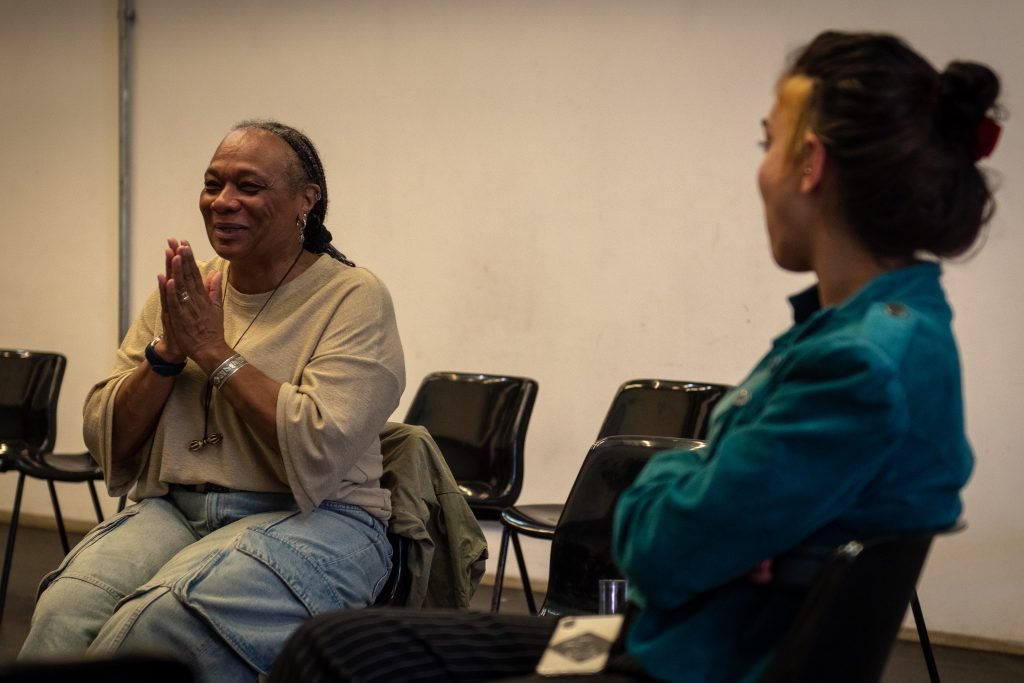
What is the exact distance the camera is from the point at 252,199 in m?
2.33

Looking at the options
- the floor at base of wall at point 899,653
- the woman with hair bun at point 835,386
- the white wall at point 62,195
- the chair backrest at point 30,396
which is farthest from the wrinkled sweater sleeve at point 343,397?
the white wall at point 62,195

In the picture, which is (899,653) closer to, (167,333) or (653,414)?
(653,414)

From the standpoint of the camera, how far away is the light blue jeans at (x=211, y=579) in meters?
2.03

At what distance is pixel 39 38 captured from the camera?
586cm

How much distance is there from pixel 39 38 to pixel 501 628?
525 centimetres

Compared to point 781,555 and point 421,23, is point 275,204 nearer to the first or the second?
point 781,555

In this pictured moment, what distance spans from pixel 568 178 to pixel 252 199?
2.62 m

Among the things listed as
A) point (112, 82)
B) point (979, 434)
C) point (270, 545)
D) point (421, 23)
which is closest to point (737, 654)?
point (270, 545)

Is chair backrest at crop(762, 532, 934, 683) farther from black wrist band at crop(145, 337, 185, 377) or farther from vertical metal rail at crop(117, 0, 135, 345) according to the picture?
vertical metal rail at crop(117, 0, 135, 345)

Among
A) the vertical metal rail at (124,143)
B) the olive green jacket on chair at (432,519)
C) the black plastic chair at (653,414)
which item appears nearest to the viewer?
the olive green jacket on chair at (432,519)

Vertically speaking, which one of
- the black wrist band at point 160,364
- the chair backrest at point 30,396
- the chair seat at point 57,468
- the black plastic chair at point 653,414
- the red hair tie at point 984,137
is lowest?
the chair seat at point 57,468

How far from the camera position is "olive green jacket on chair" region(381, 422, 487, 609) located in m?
2.35

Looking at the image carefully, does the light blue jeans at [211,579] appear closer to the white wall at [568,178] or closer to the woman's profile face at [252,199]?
the woman's profile face at [252,199]

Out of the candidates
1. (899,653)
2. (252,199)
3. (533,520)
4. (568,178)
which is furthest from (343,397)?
(568,178)
